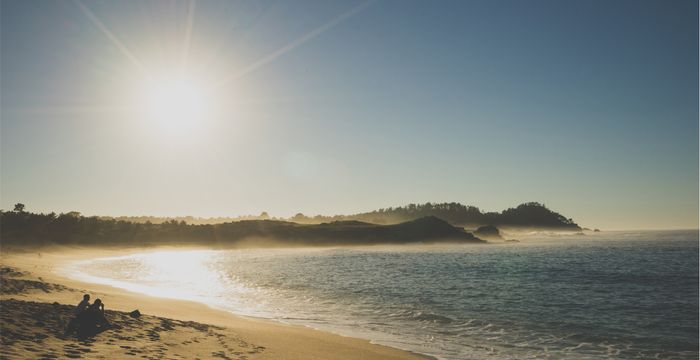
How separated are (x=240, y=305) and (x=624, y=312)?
2687 cm

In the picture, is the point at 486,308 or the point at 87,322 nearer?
the point at 87,322

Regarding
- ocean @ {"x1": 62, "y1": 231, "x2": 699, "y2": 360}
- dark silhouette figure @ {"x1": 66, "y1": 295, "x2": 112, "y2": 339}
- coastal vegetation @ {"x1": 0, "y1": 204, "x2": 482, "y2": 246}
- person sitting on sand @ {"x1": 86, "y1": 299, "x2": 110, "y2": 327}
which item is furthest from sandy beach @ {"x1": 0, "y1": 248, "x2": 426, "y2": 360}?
coastal vegetation @ {"x1": 0, "y1": 204, "x2": 482, "y2": 246}

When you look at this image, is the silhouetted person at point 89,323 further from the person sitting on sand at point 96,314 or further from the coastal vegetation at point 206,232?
the coastal vegetation at point 206,232

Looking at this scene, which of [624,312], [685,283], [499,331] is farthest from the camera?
[685,283]

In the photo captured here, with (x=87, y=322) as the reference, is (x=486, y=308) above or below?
below

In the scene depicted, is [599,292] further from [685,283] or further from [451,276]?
[451,276]

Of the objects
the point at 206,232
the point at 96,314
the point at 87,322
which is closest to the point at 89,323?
the point at 87,322

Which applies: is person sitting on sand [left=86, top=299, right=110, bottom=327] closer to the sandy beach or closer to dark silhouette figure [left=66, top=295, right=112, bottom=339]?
dark silhouette figure [left=66, top=295, right=112, bottom=339]

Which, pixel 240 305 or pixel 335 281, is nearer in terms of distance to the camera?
pixel 240 305

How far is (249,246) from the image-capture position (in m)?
163

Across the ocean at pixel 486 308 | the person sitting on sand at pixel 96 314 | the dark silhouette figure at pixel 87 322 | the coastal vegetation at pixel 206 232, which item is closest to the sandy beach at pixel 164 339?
the dark silhouette figure at pixel 87 322

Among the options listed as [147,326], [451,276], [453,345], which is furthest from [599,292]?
[147,326]

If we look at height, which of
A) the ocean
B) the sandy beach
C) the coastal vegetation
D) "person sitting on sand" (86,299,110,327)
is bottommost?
the ocean

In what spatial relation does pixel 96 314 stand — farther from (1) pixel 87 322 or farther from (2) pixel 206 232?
(2) pixel 206 232
